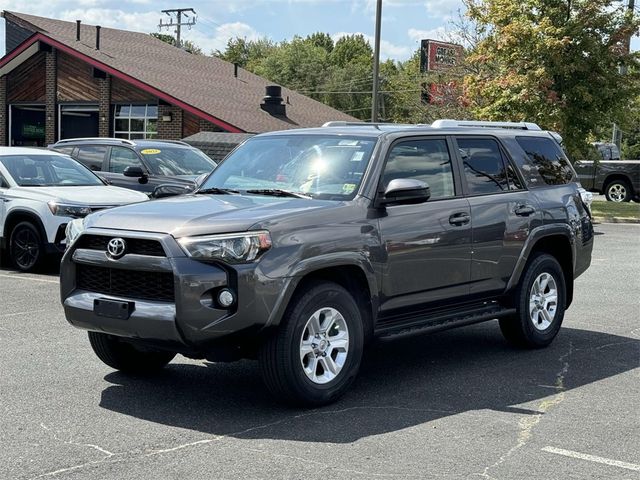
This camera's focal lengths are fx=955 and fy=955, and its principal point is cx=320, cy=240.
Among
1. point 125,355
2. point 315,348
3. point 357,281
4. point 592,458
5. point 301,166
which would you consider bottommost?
point 592,458

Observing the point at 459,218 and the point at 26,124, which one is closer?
the point at 459,218

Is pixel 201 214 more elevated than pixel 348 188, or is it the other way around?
pixel 348 188

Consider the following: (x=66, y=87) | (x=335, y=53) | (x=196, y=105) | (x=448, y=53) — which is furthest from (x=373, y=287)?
(x=335, y=53)

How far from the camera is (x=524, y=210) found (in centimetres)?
805

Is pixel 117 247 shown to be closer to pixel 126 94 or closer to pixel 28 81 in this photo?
pixel 126 94

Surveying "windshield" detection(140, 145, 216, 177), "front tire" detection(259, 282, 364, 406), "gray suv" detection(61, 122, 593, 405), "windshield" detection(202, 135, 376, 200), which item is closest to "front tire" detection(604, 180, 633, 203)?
"windshield" detection(140, 145, 216, 177)

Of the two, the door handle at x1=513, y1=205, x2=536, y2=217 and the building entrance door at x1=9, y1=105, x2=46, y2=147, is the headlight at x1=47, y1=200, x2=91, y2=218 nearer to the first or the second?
the door handle at x1=513, y1=205, x2=536, y2=217

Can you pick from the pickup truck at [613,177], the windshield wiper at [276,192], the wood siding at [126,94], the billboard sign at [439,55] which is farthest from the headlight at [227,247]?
the billboard sign at [439,55]

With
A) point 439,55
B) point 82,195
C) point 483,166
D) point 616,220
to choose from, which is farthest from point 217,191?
point 439,55

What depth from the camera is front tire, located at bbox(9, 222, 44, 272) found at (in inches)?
503

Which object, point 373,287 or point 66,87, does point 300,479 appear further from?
point 66,87

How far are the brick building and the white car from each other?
53.1ft

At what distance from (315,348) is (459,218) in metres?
1.85

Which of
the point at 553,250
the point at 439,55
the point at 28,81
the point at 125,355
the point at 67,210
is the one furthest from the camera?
the point at 439,55
